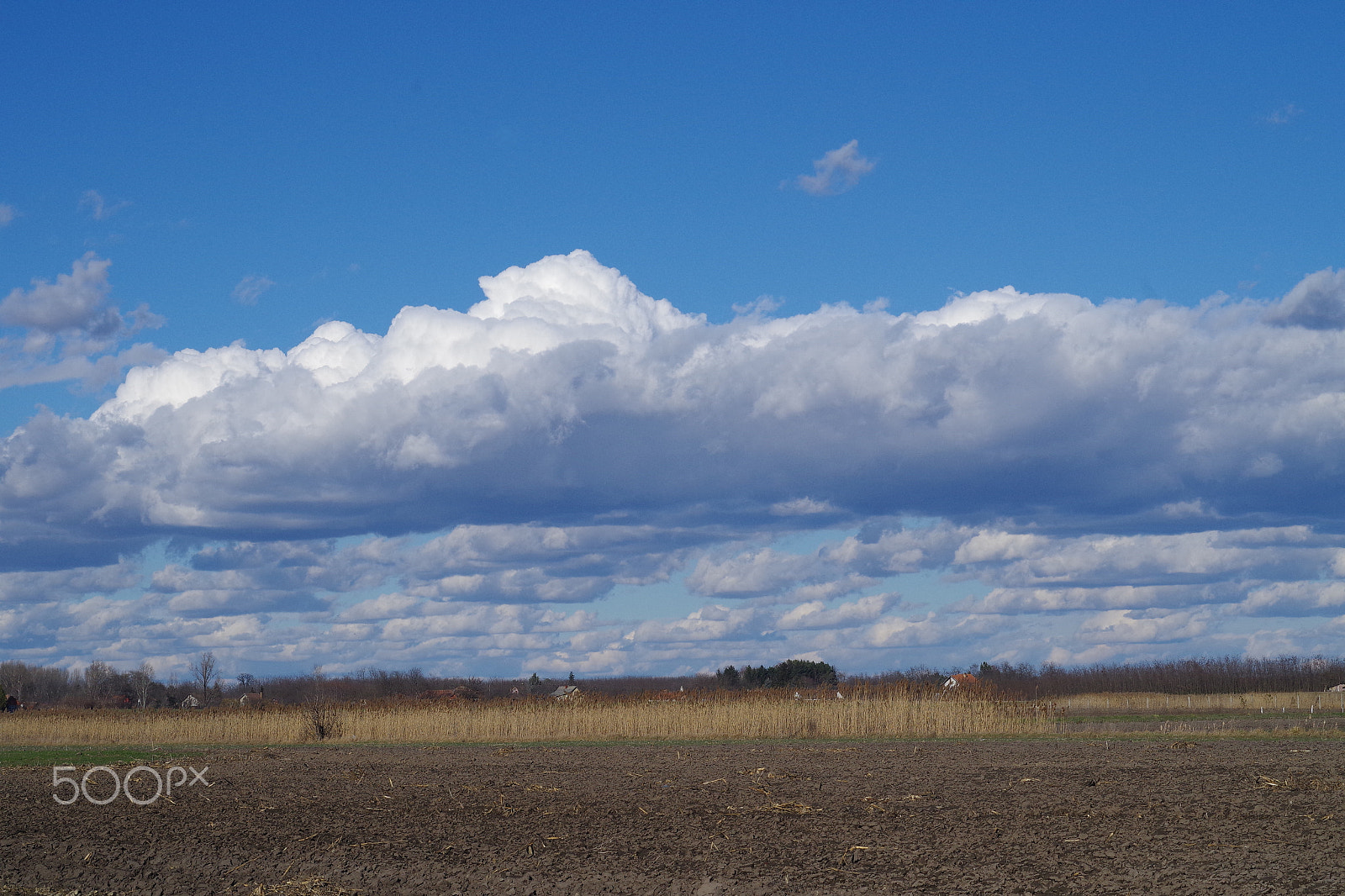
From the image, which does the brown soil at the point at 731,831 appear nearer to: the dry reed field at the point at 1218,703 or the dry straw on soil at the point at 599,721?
the dry straw on soil at the point at 599,721

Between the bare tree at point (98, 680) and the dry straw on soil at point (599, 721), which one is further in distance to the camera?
the bare tree at point (98, 680)

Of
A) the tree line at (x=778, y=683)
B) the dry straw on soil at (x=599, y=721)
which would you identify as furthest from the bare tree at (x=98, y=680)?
the dry straw on soil at (x=599, y=721)

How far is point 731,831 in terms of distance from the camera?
1469 cm

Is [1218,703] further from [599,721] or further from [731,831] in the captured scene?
[731,831]

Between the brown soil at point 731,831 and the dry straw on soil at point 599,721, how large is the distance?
1520 centimetres

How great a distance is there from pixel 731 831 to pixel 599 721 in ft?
92.2

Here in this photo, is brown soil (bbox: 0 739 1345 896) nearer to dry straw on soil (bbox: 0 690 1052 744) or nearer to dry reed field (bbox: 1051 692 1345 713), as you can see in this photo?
dry straw on soil (bbox: 0 690 1052 744)

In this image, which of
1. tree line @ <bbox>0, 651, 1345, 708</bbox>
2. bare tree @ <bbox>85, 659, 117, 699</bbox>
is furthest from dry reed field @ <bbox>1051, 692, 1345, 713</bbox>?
bare tree @ <bbox>85, 659, 117, 699</bbox>

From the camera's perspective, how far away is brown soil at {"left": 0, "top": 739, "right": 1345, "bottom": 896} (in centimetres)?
1196

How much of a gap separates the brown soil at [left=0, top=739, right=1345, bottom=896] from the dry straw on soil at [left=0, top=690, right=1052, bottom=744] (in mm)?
15198

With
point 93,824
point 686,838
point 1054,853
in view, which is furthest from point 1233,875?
point 93,824

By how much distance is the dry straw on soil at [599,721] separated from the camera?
126 feet

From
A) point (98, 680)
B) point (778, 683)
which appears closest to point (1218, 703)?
point (778, 683)

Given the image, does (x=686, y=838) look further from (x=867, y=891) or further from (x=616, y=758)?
(x=616, y=758)
